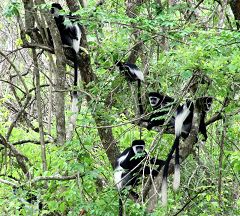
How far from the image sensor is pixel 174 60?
2904mm

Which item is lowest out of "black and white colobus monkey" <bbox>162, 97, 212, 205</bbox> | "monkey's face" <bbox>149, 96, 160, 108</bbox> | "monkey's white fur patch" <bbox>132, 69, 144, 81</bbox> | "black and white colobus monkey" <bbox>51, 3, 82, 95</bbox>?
"black and white colobus monkey" <bbox>162, 97, 212, 205</bbox>

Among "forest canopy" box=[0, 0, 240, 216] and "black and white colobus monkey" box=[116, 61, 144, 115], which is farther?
"black and white colobus monkey" box=[116, 61, 144, 115]

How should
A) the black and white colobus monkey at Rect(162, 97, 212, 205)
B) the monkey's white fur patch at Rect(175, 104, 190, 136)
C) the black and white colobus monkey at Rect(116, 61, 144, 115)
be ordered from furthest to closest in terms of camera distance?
the black and white colobus monkey at Rect(116, 61, 144, 115), the monkey's white fur patch at Rect(175, 104, 190, 136), the black and white colobus monkey at Rect(162, 97, 212, 205)

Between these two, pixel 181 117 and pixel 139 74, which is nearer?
pixel 181 117

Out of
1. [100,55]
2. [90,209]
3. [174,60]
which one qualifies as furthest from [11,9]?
[90,209]

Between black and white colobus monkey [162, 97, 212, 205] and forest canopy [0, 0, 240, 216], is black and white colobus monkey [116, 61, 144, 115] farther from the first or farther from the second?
black and white colobus monkey [162, 97, 212, 205]

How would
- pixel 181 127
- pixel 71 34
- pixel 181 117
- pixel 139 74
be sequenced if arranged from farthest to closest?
pixel 71 34, pixel 139 74, pixel 181 117, pixel 181 127

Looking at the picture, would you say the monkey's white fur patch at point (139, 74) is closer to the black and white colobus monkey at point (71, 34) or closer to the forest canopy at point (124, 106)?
the forest canopy at point (124, 106)

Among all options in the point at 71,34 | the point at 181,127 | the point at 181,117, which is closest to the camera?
the point at 181,127

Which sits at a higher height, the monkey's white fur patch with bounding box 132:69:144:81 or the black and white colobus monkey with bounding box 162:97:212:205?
the monkey's white fur patch with bounding box 132:69:144:81

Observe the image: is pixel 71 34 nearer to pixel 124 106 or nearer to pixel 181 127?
pixel 124 106

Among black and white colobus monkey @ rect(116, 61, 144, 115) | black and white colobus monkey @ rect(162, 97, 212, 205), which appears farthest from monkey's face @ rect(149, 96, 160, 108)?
black and white colobus monkey @ rect(162, 97, 212, 205)

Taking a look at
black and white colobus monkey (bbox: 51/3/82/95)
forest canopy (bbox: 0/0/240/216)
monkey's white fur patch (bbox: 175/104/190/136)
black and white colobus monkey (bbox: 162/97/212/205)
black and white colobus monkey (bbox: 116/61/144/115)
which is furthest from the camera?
black and white colobus monkey (bbox: 51/3/82/95)

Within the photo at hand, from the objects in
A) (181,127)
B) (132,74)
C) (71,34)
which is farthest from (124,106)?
(71,34)
